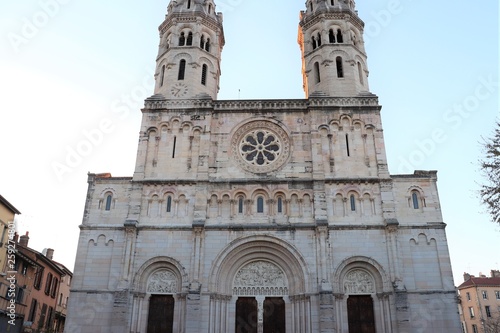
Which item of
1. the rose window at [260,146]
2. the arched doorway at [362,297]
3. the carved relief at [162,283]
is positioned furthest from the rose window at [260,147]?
the carved relief at [162,283]

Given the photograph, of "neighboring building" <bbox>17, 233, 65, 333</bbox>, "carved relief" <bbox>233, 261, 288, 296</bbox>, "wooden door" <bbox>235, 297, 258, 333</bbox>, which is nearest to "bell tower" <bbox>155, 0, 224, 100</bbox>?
"carved relief" <bbox>233, 261, 288, 296</bbox>

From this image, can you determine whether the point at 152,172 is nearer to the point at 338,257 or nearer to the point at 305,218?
the point at 305,218

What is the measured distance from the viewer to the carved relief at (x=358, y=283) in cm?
2325

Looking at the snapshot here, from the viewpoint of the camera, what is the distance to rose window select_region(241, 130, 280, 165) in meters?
27.2

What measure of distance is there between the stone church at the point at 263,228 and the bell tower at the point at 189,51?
564 millimetres

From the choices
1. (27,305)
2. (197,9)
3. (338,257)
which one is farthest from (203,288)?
(197,9)

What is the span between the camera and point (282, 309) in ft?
77.3

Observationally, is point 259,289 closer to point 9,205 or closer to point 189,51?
point 9,205

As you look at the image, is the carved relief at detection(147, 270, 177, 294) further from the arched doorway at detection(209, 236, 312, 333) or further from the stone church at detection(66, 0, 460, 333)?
the arched doorway at detection(209, 236, 312, 333)

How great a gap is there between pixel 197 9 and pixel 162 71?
632cm

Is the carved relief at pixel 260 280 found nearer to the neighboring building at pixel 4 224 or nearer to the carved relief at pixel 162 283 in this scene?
the carved relief at pixel 162 283

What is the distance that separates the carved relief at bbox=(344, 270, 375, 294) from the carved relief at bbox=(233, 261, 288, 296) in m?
3.63

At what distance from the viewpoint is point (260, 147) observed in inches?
1084

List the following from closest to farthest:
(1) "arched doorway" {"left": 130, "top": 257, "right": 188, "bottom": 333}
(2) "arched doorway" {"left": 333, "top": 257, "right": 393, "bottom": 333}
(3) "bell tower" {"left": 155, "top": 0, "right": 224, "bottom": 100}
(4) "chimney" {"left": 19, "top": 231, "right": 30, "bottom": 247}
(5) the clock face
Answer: (2) "arched doorway" {"left": 333, "top": 257, "right": 393, "bottom": 333}
(1) "arched doorway" {"left": 130, "top": 257, "right": 188, "bottom": 333}
(5) the clock face
(3) "bell tower" {"left": 155, "top": 0, "right": 224, "bottom": 100}
(4) "chimney" {"left": 19, "top": 231, "right": 30, "bottom": 247}
